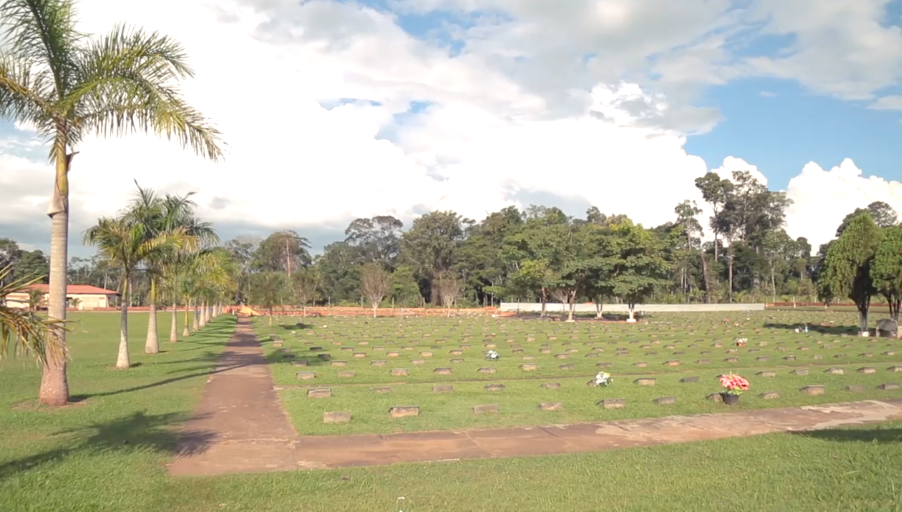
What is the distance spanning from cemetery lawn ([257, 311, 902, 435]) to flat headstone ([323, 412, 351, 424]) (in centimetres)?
13

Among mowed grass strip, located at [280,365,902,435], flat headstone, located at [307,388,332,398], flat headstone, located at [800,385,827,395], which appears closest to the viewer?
mowed grass strip, located at [280,365,902,435]

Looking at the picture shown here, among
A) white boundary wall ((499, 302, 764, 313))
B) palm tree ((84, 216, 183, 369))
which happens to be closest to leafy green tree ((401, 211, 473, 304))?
white boundary wall ((499, 302, 764, 313))

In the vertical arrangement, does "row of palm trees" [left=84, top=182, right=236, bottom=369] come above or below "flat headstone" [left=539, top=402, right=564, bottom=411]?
above

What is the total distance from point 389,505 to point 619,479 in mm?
2472

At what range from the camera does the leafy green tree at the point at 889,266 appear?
28.6 meters

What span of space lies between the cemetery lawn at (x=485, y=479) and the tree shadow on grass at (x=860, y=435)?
0.01 m

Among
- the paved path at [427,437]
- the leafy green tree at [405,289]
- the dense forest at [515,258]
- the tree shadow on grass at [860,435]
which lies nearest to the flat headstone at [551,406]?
the paved path at [427,437]

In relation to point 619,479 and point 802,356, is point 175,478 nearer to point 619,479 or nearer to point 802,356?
point 619,479

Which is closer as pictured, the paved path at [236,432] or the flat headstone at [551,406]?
the paved path at [236,432]

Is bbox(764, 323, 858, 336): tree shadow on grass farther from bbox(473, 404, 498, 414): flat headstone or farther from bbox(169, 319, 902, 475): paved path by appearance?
bbox(473, 404, 498, 414): flat headstone

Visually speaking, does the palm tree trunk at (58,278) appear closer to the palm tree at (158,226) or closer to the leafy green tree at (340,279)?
the palm tree at (158,226)

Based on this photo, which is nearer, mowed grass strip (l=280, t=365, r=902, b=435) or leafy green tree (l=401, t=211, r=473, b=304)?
mowed grass strip (l=280, t=365, r=902, b=435)

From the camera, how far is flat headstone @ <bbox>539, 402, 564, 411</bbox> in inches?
440

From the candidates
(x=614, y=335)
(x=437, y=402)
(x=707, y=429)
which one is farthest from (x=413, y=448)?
(x=614, y=335)
